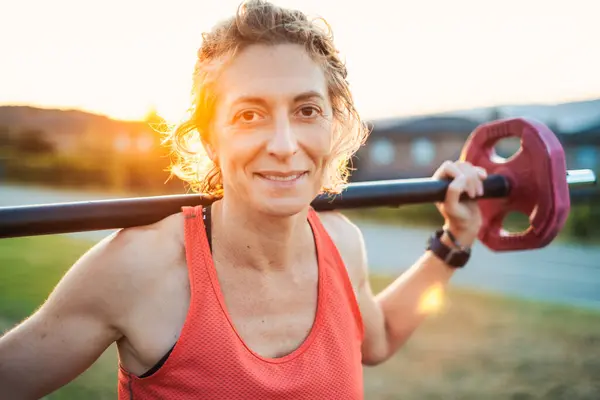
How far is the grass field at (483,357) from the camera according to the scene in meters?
2.93

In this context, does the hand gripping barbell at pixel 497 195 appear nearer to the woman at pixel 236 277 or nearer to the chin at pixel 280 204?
the woman at pixel 236 277

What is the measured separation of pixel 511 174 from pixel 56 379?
1.26 metres

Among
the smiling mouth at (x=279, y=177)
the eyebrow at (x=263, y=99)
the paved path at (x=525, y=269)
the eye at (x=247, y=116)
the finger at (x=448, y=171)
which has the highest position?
the eyebrow at (x=263, y=99)

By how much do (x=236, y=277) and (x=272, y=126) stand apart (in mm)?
321

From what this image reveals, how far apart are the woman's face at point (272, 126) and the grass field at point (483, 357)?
6.45ft

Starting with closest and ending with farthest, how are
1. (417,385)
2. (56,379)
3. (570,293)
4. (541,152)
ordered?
(56,379) → (541,152) → (417,385) → (570,293)

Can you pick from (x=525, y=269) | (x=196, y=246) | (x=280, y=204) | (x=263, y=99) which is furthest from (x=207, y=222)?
(x=525, y=269)

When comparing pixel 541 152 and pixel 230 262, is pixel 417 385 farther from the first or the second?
pixel 230 262

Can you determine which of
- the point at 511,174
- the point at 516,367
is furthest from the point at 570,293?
the point at 511,174

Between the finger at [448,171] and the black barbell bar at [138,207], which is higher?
the finger at [448,171]

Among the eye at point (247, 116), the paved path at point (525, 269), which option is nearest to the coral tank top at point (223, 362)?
the eye at point (247, 116)

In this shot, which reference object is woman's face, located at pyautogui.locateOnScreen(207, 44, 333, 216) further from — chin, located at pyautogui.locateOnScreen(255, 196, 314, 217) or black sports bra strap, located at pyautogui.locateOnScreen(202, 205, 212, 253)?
black sports bra strap, located at pyautogui.locateOnScreen(202, 205, 212, 253)

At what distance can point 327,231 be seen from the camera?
1505 millimetres

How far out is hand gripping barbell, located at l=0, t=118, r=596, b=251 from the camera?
4.00ft
